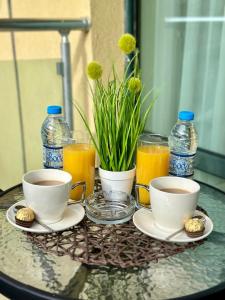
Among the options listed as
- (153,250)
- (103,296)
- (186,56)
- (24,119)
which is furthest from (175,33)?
(103,296)

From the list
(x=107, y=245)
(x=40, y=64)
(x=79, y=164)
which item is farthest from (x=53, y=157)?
(x=40, y=64)

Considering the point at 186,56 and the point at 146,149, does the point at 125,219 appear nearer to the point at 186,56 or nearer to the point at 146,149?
the point at 146,149

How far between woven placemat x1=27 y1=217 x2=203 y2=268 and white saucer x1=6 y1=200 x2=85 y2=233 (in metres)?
0.01

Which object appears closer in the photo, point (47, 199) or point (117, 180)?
point (47, 199)

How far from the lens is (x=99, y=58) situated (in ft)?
6.01

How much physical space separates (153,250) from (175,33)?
129 centimetres

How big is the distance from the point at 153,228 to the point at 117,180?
16cm

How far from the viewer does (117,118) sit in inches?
35.4

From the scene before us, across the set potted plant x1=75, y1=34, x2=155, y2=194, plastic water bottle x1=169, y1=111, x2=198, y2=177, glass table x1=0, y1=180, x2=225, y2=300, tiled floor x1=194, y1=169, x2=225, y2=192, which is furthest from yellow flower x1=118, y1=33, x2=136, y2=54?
tiled floor x1=194, y1=169, x2=225, y2=192

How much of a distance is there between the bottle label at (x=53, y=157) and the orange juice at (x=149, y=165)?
0.20 m

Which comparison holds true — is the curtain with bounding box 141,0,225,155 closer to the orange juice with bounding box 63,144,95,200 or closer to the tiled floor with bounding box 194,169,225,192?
the tiled floor with bounding box 194,169,225,192

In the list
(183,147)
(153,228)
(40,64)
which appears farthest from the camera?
(40,64)

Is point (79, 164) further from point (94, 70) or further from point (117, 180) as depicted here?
point (94, 70)

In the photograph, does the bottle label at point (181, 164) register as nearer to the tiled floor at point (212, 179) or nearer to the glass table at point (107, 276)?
the glass table at point (107, 276)
